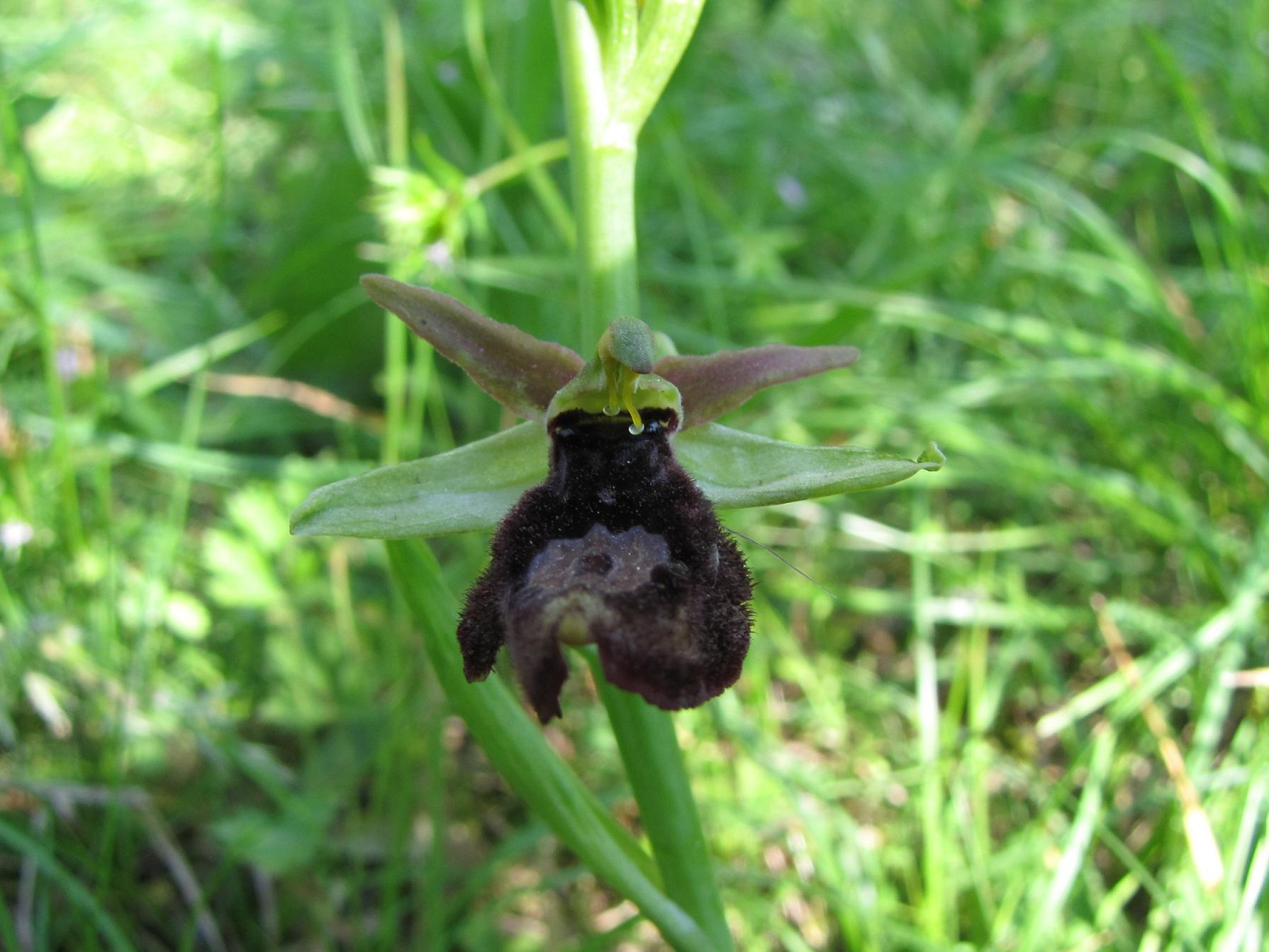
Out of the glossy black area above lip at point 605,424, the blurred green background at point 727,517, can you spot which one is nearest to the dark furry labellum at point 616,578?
the glossy black area above lip at point 605,424

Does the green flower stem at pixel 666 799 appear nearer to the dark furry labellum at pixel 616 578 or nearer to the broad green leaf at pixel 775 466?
the dark furry labellum at pixel 616 578

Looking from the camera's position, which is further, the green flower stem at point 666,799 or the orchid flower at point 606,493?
the green flower stem at point 666,799

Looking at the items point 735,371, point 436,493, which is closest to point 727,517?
point 735,371

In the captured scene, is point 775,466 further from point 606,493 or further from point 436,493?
point 436,493

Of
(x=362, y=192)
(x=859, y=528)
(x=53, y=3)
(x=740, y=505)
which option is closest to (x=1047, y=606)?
(x=859, y=528)

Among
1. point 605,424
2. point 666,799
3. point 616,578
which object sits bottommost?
point 666,799

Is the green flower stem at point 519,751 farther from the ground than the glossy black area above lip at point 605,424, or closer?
closer

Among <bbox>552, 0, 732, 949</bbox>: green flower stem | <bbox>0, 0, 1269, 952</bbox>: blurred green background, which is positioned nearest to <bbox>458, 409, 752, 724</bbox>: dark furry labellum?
<bbox>552, 0, 732, 949</bbox>: green flower stem
